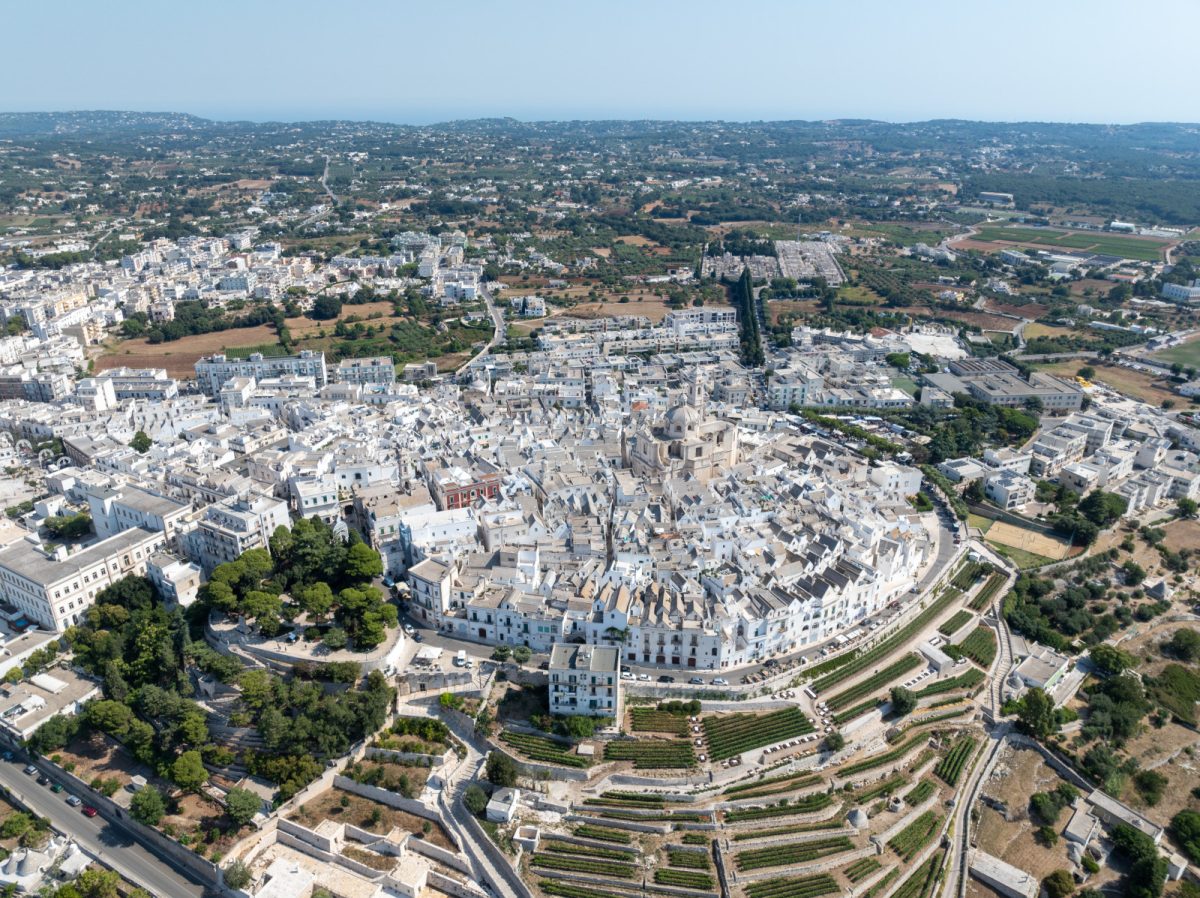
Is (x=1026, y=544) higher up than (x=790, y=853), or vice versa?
(x=1026, y=544)

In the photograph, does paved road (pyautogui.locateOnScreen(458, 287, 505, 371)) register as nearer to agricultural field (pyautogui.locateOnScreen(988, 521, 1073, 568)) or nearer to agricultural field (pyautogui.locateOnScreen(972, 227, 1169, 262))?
agricultural field (pyautogui.locateOnScreen(988, 521, 1073, 568))

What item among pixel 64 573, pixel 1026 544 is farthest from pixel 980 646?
pixel 64 573

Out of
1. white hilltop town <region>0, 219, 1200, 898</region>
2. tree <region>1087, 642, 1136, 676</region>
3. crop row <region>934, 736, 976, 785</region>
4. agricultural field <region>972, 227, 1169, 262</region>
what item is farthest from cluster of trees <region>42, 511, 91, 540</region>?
agricultural field <region>972, 227, 1169, 262</region>

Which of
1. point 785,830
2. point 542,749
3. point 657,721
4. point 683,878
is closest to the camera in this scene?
point 683,878

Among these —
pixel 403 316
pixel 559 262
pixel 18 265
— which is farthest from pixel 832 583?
pixel 18 265

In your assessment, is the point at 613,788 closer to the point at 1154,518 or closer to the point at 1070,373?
the point at 1154,518

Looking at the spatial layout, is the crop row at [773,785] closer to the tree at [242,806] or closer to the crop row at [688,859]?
the crop row at [688,859]

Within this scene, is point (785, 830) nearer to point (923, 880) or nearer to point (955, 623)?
point (923, 880)

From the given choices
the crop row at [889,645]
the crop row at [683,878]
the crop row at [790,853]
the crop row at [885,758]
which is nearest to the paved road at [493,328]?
the crop row at [889,645]
